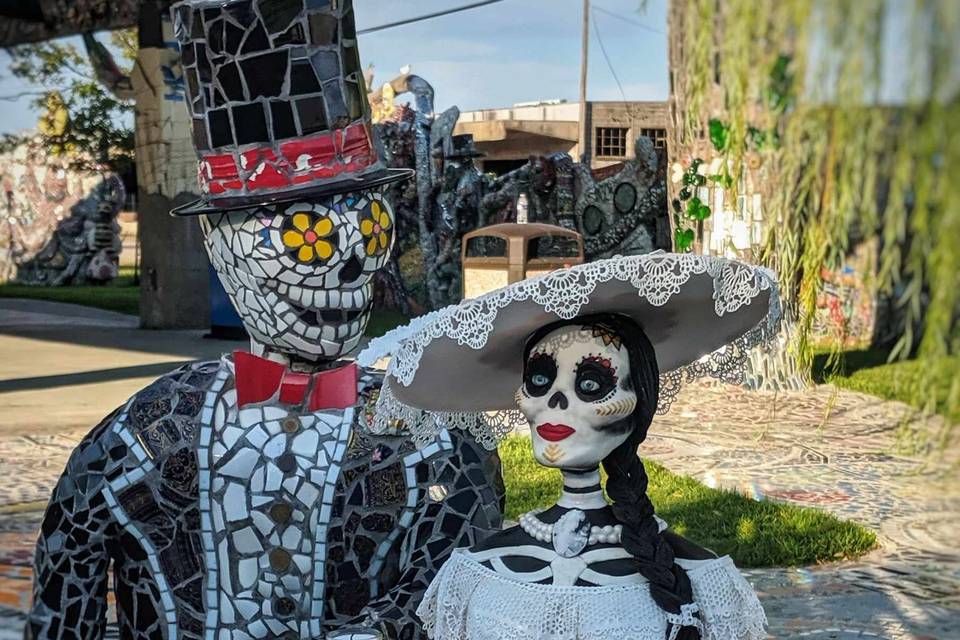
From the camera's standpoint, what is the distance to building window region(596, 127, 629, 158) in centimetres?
2494

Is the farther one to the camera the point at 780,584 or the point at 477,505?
the point at 780,584

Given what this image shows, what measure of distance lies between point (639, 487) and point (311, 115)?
0.98 metres

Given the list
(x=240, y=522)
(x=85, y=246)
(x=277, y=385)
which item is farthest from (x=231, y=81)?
(x=85, y=246)

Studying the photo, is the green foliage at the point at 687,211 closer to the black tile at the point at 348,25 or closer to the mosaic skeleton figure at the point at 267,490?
the black tile at the point at 348,25

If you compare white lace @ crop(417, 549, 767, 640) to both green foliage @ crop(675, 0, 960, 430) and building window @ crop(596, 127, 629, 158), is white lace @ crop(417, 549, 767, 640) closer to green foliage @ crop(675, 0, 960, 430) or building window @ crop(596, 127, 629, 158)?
green foliage @ crop(675, 0, 960, 430)

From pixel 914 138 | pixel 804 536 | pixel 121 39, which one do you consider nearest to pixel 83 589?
pixel 914 138

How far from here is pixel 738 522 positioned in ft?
17.4

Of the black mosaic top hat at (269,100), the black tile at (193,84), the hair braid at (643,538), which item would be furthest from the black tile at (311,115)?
the hair braid at (643,538)

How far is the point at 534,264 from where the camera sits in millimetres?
12172

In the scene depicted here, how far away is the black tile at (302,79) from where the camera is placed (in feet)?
7.66

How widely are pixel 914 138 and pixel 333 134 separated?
67.3 inches

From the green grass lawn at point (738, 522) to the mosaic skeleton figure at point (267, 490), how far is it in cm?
276

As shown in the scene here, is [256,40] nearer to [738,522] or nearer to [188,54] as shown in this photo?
[188,54]

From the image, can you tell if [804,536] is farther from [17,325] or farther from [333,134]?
[17,325]
